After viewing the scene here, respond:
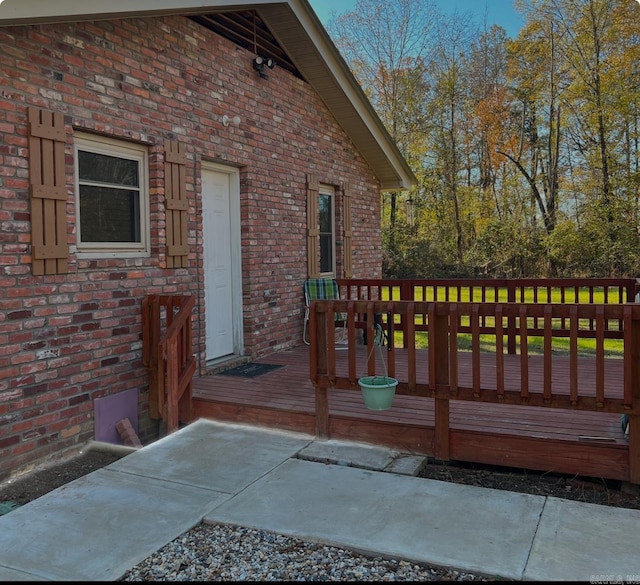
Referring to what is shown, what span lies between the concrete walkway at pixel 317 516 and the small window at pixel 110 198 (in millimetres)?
1676

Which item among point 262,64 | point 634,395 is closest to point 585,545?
point 634,395

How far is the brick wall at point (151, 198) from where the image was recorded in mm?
3754

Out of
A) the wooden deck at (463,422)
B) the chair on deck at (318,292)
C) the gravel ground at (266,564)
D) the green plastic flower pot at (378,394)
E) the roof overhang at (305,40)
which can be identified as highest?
the roof overhang at (305,40)

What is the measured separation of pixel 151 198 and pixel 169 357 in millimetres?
1469

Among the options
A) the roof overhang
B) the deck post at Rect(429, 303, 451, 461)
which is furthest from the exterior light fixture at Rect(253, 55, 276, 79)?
the deck post at Rect(429, 303, 451, 461)

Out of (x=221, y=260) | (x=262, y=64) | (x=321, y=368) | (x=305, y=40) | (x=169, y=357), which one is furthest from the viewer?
(x=305, y=40)

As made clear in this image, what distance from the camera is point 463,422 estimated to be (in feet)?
13.2

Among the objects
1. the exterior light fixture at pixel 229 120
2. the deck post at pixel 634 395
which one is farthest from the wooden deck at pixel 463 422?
the exterior light fixture at pixel 229 120

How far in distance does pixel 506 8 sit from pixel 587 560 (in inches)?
829

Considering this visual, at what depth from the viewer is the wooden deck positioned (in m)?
3.59

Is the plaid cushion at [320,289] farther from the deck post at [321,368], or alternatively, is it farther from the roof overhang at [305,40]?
the deck post at [321,368]

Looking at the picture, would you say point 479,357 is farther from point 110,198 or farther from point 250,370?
point 110,198

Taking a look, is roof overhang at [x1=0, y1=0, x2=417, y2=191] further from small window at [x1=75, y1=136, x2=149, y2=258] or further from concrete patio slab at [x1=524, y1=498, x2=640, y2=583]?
concrete patio slab at [x1=524, y1=498, x2=640, y2=583]

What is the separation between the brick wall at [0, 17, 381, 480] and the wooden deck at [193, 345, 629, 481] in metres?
0.80
